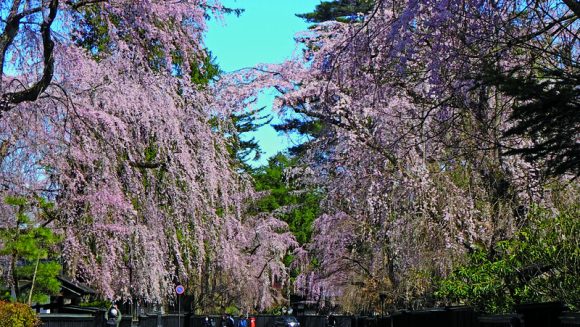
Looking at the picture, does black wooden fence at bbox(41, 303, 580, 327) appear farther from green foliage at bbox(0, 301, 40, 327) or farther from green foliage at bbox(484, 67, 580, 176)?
green foliage at bbox(0, 301, 40, 327)

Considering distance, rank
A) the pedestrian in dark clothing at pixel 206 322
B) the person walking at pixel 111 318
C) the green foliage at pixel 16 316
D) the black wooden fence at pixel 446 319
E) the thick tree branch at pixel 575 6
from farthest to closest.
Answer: the pedestrian in dark clothing at pixel 206 322 < the person walking at pixel 111 318 < the green foliage at pixel 16 316 < the black wooden fence at pixel 446 319 < the thick tree branch at pixel 575 6

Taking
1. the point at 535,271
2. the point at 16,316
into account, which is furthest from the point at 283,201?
the point at 535,271

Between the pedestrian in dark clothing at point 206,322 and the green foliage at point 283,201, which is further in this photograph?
the green foliage at point 283,201

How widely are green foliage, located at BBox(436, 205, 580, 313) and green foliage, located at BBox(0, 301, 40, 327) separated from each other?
9000mm

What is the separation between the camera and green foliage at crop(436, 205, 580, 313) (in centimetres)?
1068

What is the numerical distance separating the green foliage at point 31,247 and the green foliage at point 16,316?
124 inches

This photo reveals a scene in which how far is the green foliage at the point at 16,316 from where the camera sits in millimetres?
16156

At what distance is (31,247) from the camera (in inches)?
784

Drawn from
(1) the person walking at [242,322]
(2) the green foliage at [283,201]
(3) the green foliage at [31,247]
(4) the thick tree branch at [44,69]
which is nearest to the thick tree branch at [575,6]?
(4) the thick tree branch at [44,69]

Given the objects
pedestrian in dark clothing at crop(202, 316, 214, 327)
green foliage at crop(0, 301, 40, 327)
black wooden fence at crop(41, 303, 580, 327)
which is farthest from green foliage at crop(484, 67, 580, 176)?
pedestrian in dark clothing at crop(202, 316, 214, 327)

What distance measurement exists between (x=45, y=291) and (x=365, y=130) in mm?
10368

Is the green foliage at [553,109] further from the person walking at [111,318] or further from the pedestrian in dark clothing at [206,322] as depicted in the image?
the pedestrian in dark clothing at [206,322]

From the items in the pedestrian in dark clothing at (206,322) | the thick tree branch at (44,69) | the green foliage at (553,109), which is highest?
the thick tree branch at (44,69)

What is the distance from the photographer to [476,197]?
18703 millimetres
